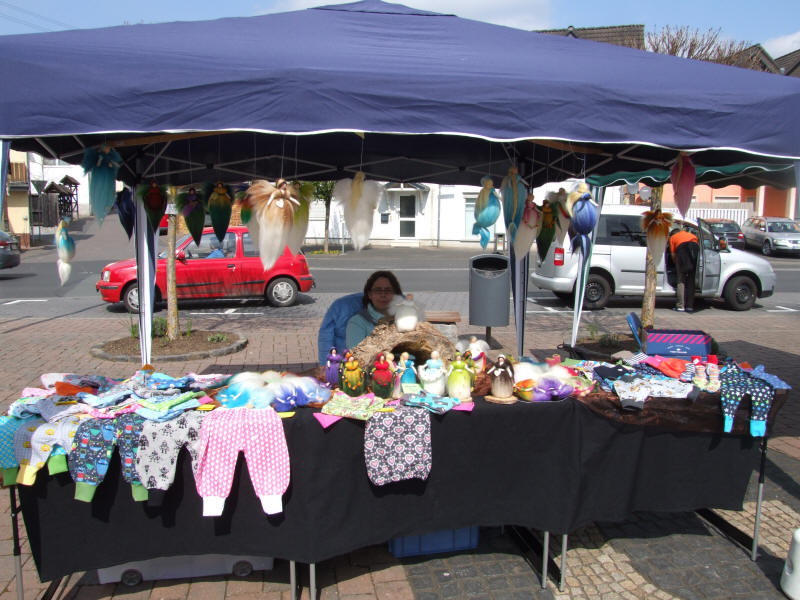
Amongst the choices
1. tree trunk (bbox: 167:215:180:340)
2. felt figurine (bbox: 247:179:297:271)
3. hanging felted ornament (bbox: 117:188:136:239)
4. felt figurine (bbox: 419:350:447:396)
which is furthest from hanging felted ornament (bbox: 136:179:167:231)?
tree trunk (bbox: 167:215:180:340)

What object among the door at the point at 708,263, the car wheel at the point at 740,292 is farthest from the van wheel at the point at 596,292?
the car wheel at the point at 740,292

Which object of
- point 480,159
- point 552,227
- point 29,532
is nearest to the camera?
point 29,532

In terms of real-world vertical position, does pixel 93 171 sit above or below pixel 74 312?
above

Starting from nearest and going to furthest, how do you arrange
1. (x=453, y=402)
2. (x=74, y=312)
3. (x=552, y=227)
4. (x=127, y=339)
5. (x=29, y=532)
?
(x=29, y=532), (x=453, y=402), (x=552, y=227), (x=127, y=339), (x=74, y=312)

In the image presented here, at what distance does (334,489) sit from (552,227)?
2326 millimetres

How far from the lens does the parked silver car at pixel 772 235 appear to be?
2202 centimetres

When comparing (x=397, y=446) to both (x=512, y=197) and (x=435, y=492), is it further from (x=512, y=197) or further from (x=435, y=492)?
(x=512, y=197)

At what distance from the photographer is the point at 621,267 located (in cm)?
1129

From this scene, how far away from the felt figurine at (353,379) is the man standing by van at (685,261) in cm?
896

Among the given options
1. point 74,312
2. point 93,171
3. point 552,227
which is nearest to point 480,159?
point 552,227

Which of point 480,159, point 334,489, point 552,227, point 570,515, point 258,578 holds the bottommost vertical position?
point 258,578

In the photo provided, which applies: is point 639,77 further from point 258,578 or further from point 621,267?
point 621,267

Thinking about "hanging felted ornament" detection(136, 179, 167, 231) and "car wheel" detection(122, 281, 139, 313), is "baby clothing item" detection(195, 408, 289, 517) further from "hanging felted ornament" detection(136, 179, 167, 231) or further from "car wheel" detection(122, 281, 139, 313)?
"car wheel" detection(122, 281, 139, 313)

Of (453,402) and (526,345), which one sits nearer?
(453,402)
